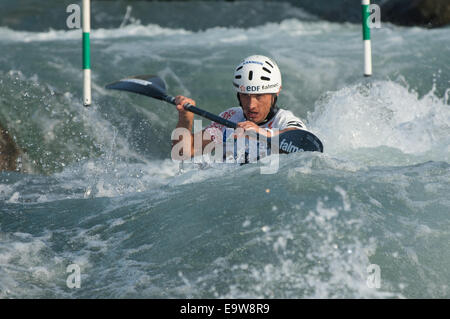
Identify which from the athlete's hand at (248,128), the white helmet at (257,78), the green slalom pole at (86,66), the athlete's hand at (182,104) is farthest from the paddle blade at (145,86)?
the athlete's hand at (248,128)

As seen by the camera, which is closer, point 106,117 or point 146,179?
point 146,179

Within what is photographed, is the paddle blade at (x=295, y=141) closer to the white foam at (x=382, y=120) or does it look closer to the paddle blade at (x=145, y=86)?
the paddle blade at (x=145, y=86)

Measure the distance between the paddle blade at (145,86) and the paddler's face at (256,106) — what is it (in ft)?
2.65

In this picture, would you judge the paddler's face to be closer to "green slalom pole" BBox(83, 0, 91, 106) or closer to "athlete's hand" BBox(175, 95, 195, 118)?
"athlete's hand" BBox(175, 95, 195, 118)

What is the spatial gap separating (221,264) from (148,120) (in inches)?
184

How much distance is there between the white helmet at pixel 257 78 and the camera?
5309mm

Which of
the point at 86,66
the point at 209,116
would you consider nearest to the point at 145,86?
the point at 86,66

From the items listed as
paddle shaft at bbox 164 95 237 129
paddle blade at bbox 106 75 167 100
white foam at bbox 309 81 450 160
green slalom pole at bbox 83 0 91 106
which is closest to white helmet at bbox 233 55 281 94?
paddle shaft at bbox 164 95 237 129

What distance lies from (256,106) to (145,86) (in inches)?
44.8

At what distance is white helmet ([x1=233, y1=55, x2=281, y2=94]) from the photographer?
5309mm

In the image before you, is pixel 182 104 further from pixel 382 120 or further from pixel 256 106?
pixel 382 120

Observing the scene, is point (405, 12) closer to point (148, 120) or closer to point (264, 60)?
point (148, 120)
